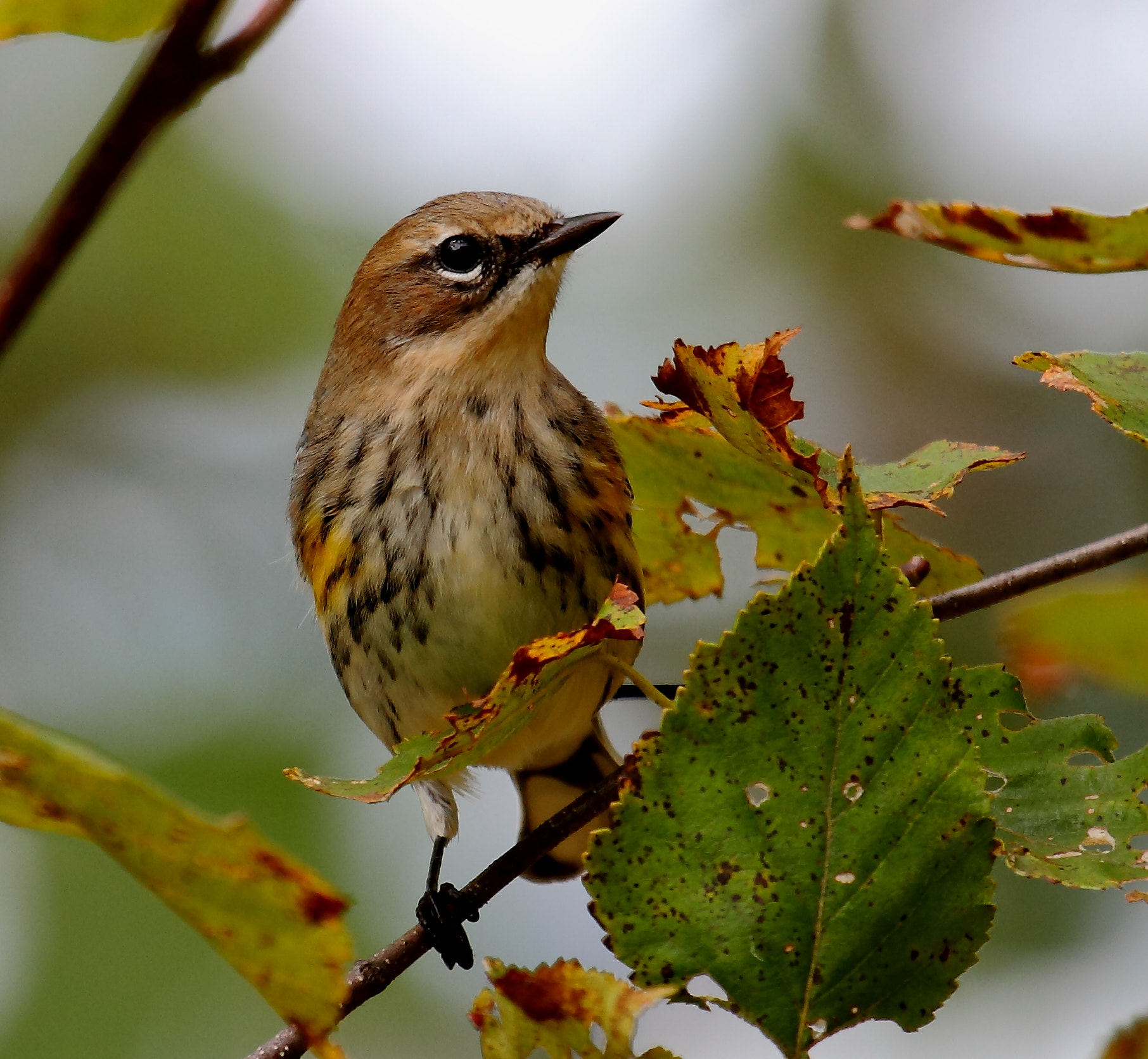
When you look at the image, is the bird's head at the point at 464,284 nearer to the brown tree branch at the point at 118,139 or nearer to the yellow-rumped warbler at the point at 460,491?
the yellow-rumped warbler at the point at 460,491

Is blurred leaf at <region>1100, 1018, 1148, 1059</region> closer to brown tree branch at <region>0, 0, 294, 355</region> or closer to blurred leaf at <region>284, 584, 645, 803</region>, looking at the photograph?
blurred leaf at <region>284, 584, 645, 803</region>

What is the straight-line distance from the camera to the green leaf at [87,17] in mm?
1035

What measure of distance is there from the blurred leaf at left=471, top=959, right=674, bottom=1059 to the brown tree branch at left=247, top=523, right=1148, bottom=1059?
0.34m

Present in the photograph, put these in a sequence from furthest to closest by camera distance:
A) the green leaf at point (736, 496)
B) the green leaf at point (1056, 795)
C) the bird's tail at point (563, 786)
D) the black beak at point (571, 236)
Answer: the bird's tail at point (563, 786) → the black beak at point (571, 236) → the green leaf at point (736, 496) → the green leaf at point (1056, 795)

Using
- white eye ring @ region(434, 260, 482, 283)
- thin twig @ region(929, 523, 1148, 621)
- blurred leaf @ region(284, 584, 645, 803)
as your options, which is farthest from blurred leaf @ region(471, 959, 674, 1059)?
white eye ring @ region(434, 260, 482, 283)

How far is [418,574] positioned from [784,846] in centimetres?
200

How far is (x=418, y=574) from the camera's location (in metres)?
3.34

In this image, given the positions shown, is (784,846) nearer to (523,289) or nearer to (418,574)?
(418,574)

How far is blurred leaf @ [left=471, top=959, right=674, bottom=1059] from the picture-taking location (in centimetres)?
154

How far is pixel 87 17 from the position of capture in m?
1.05

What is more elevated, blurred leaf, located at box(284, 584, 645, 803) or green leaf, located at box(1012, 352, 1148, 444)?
blurred leaf, located at box(284, 584, 645, 803)

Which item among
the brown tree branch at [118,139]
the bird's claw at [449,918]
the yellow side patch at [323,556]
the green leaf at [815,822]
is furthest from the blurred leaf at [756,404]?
the bird's claw at [449,918]

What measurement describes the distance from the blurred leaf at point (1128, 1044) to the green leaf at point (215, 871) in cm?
101

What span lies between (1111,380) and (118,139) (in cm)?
148
